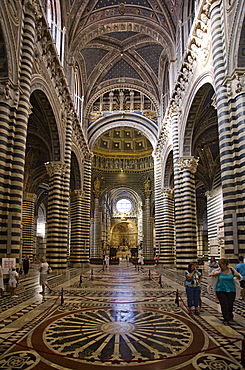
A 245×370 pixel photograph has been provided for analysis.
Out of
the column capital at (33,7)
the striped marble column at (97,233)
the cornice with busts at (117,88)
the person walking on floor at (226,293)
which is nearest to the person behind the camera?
the person walking on floor at (226,293)

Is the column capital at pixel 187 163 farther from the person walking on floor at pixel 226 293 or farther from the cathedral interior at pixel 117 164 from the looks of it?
the person walking on floor at pixel 226 293

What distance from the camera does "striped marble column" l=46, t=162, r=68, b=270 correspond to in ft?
64.6

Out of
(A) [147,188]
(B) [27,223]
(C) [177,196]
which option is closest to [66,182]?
(C) [177,196]

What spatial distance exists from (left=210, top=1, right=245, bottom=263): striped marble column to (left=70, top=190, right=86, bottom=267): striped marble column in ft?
64.4

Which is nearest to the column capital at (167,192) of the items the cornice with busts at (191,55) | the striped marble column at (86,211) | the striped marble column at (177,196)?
the striped marble column at (86,211)

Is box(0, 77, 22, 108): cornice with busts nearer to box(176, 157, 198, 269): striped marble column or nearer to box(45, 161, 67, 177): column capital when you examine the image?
box(45, 161, 67, 177): column capital

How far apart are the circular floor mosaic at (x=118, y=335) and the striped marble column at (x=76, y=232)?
21.6m

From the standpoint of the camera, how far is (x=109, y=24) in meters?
25.8

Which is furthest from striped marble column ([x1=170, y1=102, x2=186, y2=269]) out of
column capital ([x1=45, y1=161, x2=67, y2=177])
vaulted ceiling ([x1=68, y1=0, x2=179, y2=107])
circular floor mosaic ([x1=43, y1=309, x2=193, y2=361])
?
circular floor mosaic ([x1=43, y1=309, x2=193, y2=361])

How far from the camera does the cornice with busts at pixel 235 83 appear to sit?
37.7 ft

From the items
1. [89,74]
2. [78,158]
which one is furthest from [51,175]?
[89,74]

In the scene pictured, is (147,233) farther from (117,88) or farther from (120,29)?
(120,29)

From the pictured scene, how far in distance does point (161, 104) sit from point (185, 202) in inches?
620

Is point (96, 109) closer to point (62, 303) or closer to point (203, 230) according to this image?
point (203, 230)
